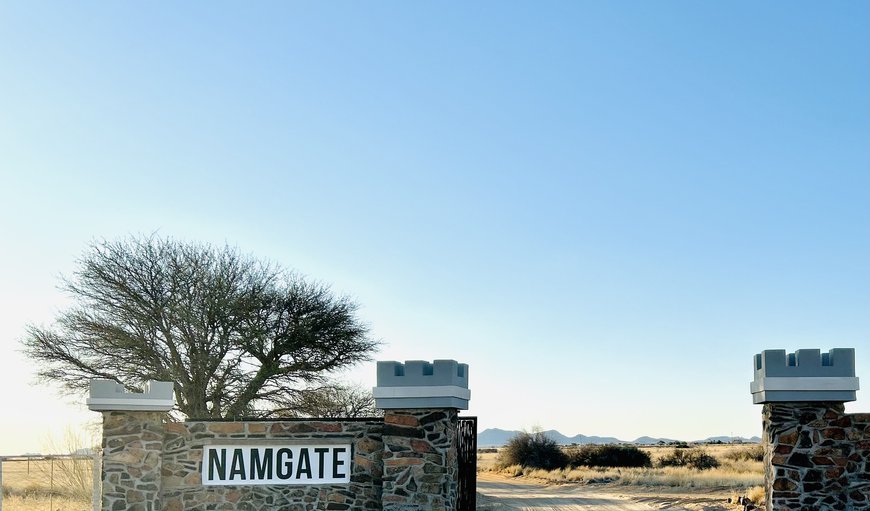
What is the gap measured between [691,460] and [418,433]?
124 feet

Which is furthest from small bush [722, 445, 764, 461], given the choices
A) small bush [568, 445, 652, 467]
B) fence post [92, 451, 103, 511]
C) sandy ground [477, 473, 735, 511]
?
fence post [92, 451, 103, 511]

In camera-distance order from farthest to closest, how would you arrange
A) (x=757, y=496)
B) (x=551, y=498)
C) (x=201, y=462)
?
(x=551, y=498), (x=757, y=496), (x=201, y=462)

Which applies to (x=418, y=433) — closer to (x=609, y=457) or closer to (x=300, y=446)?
(x=300, y=446)

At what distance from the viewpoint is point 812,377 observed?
546 inches

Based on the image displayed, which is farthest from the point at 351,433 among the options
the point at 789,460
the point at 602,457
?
the point at 602,457

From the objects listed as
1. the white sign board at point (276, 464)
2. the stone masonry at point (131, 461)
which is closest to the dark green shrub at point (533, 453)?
the white sign board at point (276, 464)

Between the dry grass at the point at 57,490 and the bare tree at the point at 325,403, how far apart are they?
7.17 meters

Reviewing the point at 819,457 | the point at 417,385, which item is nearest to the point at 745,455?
the point at 819,457

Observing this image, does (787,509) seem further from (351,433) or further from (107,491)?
(107,491)

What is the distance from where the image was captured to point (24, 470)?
4834 cm

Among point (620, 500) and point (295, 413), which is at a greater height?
point (295, 413)

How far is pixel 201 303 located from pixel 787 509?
20068 mm

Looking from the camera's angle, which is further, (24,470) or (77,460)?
(24,470)

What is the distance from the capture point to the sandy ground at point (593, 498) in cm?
2622
